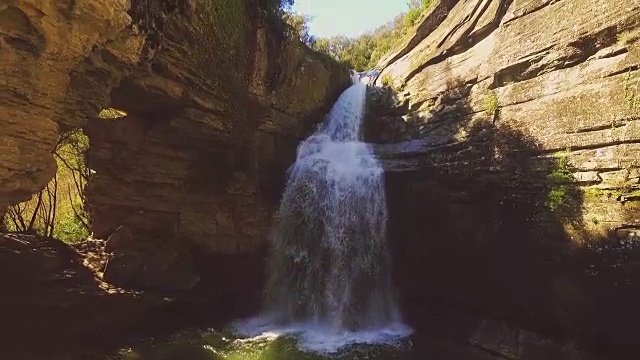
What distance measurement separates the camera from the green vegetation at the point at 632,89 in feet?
26.4

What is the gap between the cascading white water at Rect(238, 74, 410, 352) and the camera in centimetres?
1072

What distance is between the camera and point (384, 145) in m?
14.0

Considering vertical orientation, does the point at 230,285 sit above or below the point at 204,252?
below

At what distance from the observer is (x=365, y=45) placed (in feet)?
85.5

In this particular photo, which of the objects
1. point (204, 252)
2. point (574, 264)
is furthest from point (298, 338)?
point (574, 264)

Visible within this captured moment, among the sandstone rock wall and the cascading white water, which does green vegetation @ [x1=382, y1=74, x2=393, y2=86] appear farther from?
the sandstone rock wall

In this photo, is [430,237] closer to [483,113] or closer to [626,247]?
[483,113]

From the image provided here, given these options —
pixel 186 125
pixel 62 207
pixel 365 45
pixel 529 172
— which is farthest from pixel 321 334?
pixel 365 45

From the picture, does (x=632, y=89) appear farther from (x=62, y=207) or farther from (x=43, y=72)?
(x=62, y=207)

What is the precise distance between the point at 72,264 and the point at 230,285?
4.34 m

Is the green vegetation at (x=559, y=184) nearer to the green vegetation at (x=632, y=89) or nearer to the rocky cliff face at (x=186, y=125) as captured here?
the green vegetation at (x=632, y=89)

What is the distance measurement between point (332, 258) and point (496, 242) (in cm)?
421

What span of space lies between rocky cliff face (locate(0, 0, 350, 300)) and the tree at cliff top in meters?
9.21

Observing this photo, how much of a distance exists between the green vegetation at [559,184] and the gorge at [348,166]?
0.15 ft
